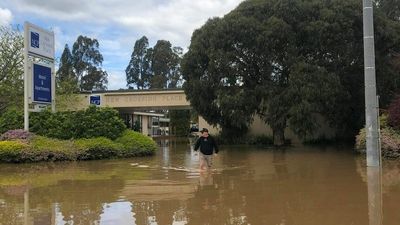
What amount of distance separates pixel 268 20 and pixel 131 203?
24394mm

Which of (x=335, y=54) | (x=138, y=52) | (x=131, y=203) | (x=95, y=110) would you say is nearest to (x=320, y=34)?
(x=335, y=54)

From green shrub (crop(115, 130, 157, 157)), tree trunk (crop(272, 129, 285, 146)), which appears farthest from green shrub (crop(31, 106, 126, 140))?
tree trunk (crop(272, 129, 285, 146))

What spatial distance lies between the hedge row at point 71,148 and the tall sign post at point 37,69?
188cm

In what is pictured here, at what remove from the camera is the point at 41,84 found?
77.2 feet

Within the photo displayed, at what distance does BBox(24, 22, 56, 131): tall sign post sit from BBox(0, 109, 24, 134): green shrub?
836mm

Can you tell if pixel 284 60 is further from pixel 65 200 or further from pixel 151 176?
pixel 65 200

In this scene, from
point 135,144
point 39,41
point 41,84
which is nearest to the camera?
point 41,84

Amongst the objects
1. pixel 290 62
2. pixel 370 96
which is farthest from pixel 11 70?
pixel 370 96

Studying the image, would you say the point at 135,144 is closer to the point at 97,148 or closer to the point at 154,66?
the point at 97,148

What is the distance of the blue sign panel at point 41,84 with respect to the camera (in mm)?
23062

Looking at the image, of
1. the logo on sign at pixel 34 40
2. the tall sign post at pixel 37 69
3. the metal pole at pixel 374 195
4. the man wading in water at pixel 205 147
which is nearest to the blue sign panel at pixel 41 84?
the tall sign post at pixel 37 69

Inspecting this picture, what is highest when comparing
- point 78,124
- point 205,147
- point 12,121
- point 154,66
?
point 154,66

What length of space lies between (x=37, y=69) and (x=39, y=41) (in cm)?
153

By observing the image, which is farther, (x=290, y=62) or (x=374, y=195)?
(x=290, y=62)
